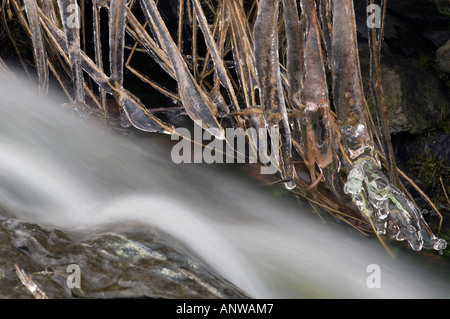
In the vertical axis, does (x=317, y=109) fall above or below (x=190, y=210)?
above

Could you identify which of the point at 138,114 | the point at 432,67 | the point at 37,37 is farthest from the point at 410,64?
the point at 37,37

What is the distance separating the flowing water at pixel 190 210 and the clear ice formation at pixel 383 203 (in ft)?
0.34

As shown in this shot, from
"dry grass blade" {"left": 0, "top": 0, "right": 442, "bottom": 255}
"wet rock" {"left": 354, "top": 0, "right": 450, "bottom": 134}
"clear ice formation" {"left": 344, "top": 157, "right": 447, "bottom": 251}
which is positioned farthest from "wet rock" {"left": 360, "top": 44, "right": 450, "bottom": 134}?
"clear ice formation" {"left": 344, "top": 157, "right": 447, "bottom": 251}

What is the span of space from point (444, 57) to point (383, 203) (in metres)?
1.26

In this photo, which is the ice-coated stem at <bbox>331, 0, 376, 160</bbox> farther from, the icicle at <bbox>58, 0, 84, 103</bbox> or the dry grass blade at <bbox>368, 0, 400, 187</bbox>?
the icicle at <bbox>58, 0, 84, 103</bbox>

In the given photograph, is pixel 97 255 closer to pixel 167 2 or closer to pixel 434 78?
pixel 167 2

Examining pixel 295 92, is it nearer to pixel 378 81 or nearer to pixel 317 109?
pixel 317 109

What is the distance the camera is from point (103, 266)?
171 centimetres

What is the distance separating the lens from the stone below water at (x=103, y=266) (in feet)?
5.31

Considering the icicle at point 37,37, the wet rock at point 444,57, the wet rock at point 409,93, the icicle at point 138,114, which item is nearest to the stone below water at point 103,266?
the icicle at point 138,114

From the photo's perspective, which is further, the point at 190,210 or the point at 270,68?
the point at 190,210

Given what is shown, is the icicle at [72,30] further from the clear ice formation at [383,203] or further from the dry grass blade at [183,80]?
the clear ice formation at [383,203]

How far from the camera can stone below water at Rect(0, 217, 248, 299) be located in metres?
1.62

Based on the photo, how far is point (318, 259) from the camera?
2139 mm
